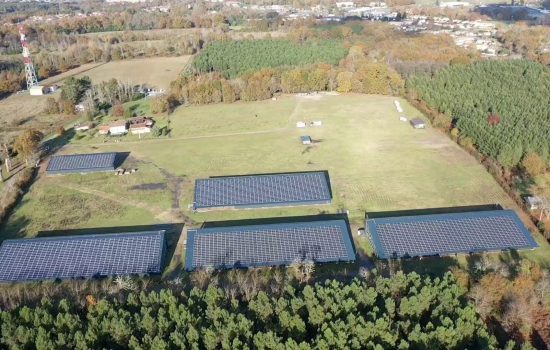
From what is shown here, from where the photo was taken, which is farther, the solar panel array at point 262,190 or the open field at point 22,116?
the open field at point 22,116

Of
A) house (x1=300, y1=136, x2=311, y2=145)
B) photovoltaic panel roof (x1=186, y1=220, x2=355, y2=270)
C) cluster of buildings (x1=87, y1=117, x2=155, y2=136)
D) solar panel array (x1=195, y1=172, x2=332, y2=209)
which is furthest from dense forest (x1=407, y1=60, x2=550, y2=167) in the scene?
cluster of buildings (x1=87, y1=117, x2=155, y2=136)

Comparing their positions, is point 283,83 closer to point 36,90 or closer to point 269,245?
point 36,90

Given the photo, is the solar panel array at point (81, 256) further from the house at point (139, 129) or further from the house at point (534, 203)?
the house at point (534, 203)

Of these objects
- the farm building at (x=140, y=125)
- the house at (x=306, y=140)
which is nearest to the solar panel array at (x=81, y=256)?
the house at (x=306, y=140)

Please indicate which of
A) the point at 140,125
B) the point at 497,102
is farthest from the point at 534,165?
the point at 140,125

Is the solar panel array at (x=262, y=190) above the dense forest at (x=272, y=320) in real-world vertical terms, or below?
below
